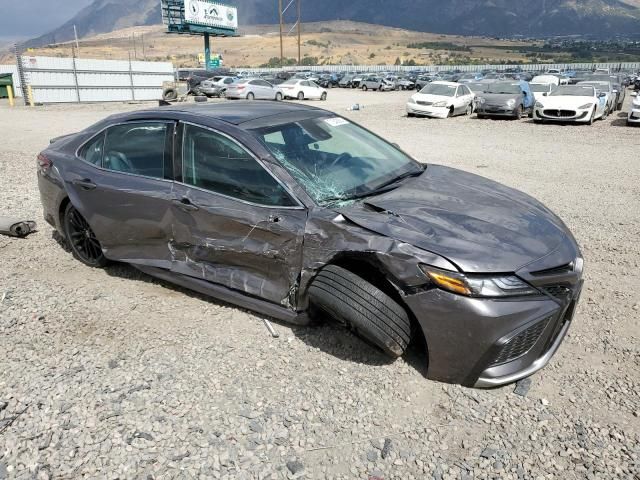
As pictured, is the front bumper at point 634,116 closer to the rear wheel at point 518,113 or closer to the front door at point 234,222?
the rear wheel at point 518,113

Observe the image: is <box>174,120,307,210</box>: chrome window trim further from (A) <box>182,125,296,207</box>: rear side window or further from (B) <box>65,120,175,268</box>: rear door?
(B) <box>65,120,175,268</box>: rear door

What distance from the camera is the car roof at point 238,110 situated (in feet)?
12.2

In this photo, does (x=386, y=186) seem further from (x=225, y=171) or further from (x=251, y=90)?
(x=251, y=90)

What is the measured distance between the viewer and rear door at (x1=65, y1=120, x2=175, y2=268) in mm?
3775

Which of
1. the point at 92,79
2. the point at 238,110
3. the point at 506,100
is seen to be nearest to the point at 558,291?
the point at 238,110

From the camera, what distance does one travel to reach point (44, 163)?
4.69 m

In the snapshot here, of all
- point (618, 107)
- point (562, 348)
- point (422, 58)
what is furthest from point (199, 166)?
point (422, 58)

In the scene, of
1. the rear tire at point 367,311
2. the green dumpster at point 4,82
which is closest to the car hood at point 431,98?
the rear tire at point 367,311

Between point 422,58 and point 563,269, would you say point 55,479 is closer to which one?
point 563,269

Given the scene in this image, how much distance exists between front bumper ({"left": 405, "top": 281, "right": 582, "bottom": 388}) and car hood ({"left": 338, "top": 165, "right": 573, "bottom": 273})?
0.67ft

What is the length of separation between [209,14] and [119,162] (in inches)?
2466

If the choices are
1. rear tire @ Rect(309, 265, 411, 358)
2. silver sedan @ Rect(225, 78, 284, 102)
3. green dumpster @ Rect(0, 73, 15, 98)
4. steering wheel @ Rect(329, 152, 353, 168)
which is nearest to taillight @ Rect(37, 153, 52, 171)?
steering wheel @ Rect(329, 152, 353, 168)

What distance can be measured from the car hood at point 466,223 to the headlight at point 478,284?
0.16 ft

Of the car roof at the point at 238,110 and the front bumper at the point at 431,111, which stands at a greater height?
the car roof at the point at 238,110
